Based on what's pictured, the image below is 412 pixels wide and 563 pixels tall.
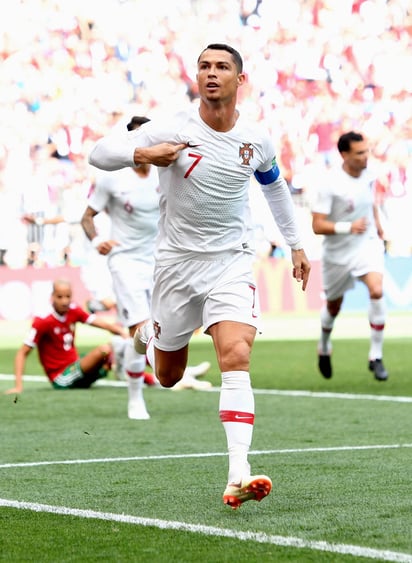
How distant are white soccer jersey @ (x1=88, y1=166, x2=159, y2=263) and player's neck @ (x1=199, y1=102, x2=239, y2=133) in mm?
3869

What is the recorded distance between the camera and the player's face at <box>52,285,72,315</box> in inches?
443

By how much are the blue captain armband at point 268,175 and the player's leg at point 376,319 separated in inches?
226

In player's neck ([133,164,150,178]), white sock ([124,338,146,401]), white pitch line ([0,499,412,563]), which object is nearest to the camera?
white pitch line ([0,499,412,563])

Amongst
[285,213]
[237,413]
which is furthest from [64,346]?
[237,413]

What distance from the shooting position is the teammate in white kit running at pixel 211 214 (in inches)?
211

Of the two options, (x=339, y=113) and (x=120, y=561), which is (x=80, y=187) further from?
(x=120, y=561)

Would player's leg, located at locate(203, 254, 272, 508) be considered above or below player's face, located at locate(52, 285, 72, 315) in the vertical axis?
above

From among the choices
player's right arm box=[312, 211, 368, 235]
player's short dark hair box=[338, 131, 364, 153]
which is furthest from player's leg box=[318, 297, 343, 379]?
player's short dark hair box=[338, 131, 364, 153]

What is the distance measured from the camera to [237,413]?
5270 mm

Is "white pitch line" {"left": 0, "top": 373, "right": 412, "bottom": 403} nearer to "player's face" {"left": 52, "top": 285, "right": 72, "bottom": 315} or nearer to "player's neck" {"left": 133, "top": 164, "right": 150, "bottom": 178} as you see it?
"player's face" {"left": 52, "top": 285, "right": 72, "bottom": 315}

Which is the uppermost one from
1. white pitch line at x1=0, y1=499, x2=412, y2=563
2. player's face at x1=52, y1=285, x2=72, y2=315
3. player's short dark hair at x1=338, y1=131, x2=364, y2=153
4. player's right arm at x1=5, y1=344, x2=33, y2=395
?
player's short dark hair at x1=338, y1=131, x2=364, y2=153

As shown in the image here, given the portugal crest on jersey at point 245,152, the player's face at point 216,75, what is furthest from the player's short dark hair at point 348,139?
Answer: the player's face at point 216,75

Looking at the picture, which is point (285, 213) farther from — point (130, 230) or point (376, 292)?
point (376, 292)

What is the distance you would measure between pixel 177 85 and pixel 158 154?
26763 millimetres
